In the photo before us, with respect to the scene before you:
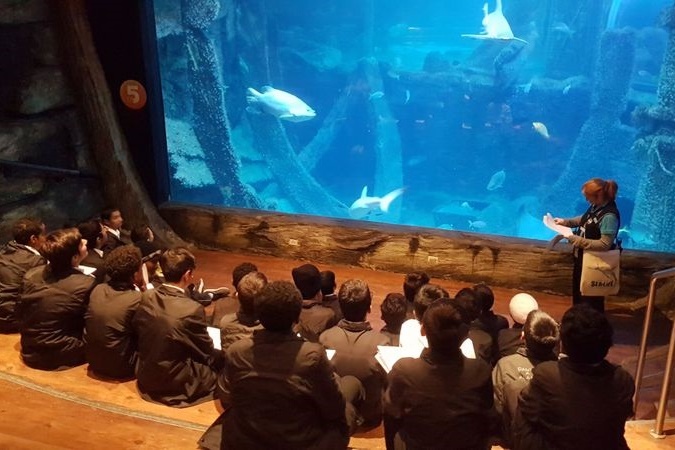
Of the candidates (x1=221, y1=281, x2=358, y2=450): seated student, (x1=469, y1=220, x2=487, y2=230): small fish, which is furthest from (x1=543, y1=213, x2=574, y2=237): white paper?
(x1=469, y1=220, x2=487, y2=230): small fish

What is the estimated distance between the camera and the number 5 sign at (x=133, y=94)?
6.04m

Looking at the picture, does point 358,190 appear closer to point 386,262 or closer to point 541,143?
point 541,143

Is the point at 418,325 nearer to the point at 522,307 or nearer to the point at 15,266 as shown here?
the point at 522,307

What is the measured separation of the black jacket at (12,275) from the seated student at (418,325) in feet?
8.34

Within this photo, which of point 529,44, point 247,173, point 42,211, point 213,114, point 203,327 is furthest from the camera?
point 529,44

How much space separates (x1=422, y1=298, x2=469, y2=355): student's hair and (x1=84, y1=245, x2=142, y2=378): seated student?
1.78 meters

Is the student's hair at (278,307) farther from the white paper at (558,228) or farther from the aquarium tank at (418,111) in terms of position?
the aquarium tank at (418,111)

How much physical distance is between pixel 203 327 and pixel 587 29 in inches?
1291

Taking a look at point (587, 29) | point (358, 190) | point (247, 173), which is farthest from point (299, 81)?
point (587, 29)

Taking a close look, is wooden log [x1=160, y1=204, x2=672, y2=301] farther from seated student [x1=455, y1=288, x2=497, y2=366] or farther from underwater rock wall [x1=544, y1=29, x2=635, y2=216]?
underwater rock wall [x1=544, y1=29, x2=635, y2=216]

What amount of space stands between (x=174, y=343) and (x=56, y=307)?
2.82 feet

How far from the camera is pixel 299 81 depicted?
1148 inches

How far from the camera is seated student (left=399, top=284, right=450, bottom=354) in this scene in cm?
294

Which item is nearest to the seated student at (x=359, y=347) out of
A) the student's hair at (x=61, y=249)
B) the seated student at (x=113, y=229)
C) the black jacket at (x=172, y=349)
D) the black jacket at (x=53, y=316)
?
the black jacket at (x=172, y=349)
